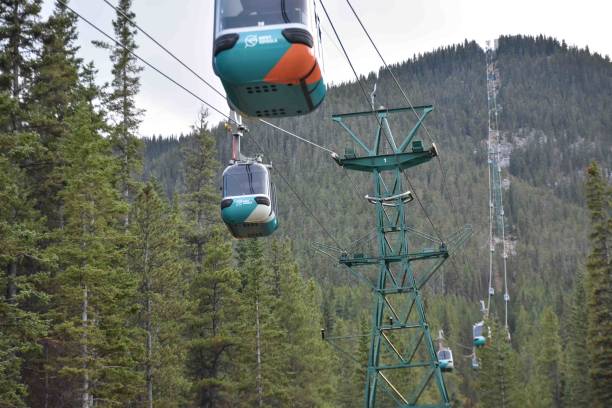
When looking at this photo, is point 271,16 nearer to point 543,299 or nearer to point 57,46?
point 57,46

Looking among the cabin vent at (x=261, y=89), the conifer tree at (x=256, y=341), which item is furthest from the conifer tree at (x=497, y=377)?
the cabin vent at (x=261, y=89)

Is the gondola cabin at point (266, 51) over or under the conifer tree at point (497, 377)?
over

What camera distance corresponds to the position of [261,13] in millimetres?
10789

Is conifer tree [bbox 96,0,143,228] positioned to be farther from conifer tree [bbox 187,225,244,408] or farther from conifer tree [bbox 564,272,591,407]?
conifer tree [bbox 564,272,591,407]

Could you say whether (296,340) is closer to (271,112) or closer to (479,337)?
(479,337)

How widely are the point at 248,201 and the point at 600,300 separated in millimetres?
33252

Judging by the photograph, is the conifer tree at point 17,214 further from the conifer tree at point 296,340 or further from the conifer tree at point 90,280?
the conifer tree at point 296,340

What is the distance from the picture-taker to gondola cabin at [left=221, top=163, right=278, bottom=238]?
17281 mm

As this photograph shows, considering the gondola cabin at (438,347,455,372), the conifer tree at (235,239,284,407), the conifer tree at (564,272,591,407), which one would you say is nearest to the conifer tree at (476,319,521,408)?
the conifer tree at (564,272,591,407)

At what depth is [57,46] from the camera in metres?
32.2

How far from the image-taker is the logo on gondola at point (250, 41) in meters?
10.5

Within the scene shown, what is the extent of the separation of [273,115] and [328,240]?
16418 cm

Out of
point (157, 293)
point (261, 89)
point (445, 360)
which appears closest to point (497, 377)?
point (445, 360)

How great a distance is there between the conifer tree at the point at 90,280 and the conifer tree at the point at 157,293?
566 centimetres
